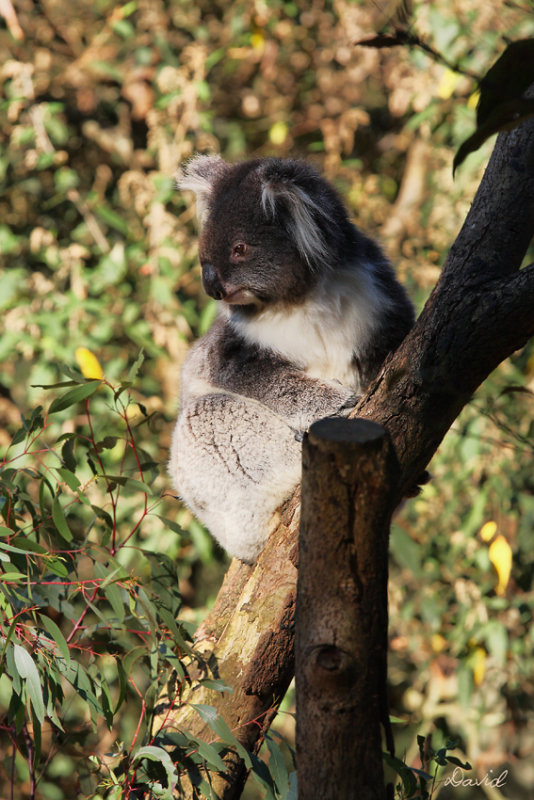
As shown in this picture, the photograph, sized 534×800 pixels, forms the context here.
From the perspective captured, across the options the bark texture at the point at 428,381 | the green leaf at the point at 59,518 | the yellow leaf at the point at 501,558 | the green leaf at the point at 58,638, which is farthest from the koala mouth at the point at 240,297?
the yellow leaf at the point at 501,558

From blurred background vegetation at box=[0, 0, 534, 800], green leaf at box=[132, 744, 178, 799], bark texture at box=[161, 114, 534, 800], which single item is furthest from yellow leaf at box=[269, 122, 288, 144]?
green leaf at box=[132, 744, 178, 799]

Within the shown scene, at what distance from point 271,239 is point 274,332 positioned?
0.83ft

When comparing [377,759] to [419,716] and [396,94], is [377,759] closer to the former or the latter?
[419,716]

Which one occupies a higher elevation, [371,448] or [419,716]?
[371,448]

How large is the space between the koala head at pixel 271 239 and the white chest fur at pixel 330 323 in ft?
0.15

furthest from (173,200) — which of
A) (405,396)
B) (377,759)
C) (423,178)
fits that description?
(377,759)

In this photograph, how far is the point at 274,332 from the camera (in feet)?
7.08

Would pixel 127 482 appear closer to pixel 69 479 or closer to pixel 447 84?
pixel 69 479

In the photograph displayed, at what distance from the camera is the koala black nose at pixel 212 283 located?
2.07m

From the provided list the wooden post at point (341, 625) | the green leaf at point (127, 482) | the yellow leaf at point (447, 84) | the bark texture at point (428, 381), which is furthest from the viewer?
the yellow leaf at point (447, 84)

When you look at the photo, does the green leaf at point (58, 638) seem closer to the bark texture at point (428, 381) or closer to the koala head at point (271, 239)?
the bark texture at point (428, 381)

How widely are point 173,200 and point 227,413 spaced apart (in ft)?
6.27

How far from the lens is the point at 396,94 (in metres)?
3.91

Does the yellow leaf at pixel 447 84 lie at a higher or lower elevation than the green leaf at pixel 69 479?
higher
